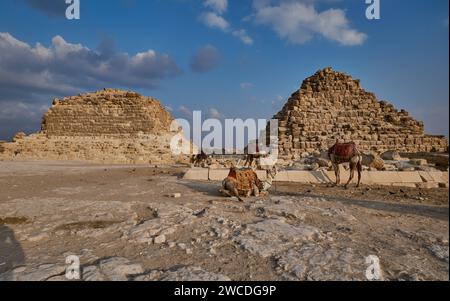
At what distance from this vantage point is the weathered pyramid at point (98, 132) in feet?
94.2

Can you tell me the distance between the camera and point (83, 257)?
2865 millimetres

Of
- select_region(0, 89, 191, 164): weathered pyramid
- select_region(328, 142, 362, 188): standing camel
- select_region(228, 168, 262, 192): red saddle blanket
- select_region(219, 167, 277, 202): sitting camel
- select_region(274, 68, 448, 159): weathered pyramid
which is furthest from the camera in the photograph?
select_region(0, 89, 191, 164): weathered pyramid

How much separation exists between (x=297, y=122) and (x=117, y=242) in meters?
18.9

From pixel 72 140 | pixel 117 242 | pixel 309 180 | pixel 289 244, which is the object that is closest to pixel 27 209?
pixel 117 242

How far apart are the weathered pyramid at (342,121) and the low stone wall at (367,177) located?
9.39 meters

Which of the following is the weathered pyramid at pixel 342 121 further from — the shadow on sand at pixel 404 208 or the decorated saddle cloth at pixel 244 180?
the shadow on sand at pixel 404 208

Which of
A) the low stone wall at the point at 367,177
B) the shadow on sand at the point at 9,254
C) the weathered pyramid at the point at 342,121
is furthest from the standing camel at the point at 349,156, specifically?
the weathered pyramid at the point at 342,121

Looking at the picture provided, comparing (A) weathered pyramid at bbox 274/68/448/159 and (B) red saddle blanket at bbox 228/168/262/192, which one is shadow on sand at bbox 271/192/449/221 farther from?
(A) weathered pyramid at bbox 274/68/448/159

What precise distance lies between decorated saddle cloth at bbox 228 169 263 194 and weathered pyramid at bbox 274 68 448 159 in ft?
41.2

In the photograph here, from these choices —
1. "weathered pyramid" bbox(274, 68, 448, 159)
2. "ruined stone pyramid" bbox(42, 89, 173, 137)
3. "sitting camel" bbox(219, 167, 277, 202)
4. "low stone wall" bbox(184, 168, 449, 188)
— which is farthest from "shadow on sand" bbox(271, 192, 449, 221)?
"ruined stone pyramid" bbox(42, 89, 173, 137)

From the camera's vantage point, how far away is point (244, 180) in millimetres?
6609

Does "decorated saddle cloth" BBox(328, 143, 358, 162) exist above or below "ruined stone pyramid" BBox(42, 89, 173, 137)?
below

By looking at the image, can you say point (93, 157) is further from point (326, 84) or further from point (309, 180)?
point (309, 180)

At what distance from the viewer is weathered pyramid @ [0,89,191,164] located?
28.7 m
